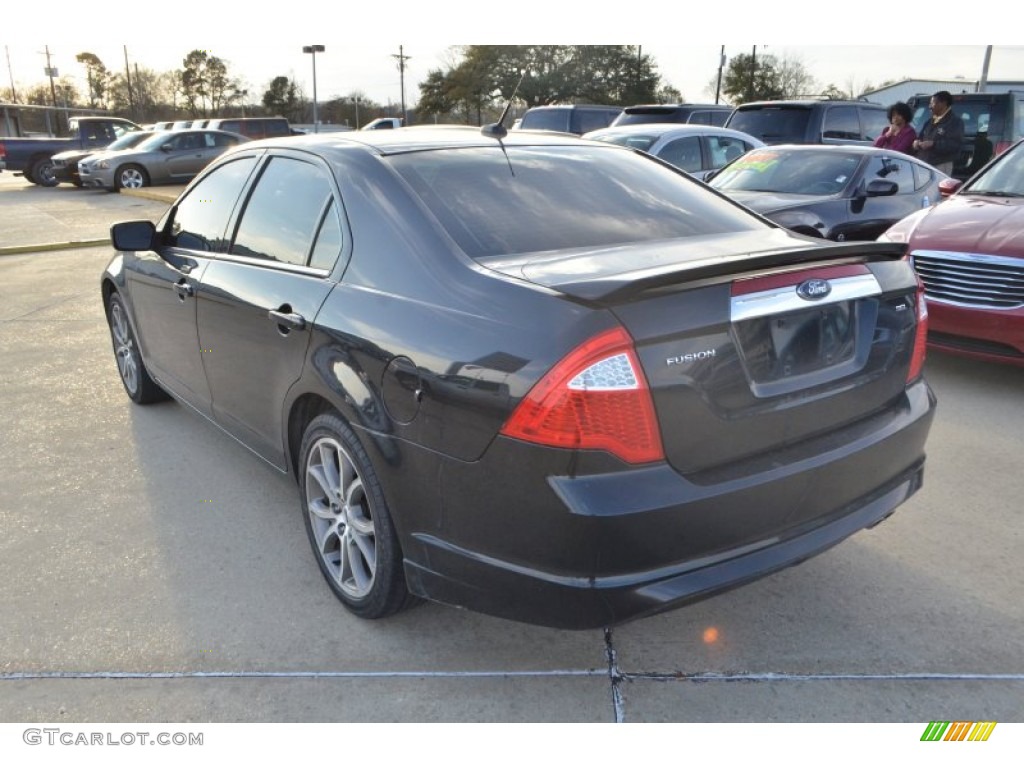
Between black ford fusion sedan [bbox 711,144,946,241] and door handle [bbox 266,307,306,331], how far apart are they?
508 centimetres

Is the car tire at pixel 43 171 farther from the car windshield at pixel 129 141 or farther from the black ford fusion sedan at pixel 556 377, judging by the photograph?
the black ford fusion sedan at pixel 556 377

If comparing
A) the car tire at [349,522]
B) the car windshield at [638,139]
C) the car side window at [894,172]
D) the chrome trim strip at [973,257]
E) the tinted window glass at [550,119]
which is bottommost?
the car tire at [349,522]

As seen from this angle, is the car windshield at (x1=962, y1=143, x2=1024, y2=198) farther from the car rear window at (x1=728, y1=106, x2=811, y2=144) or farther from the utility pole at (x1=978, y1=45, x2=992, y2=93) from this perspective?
the utility pole at (x1=978, y1=45, x2=992, y2=93)

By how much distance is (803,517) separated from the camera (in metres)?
2.29

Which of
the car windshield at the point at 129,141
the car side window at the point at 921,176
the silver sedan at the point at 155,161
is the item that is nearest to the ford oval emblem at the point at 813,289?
the car side window at the point at 921,176

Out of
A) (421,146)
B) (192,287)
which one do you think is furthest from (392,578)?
(192,287)

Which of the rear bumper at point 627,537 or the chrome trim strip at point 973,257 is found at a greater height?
the chrome trim strip at point 973,257

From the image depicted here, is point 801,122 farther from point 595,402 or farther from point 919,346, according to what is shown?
point 595,402

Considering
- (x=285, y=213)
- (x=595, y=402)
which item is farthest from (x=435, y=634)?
(x=285, y=213)

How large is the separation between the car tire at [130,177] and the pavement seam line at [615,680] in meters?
20.0

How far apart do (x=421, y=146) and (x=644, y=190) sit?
86cm

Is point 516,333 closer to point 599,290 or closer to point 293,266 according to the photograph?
point 599,290

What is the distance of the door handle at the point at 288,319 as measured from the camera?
2.77 m
